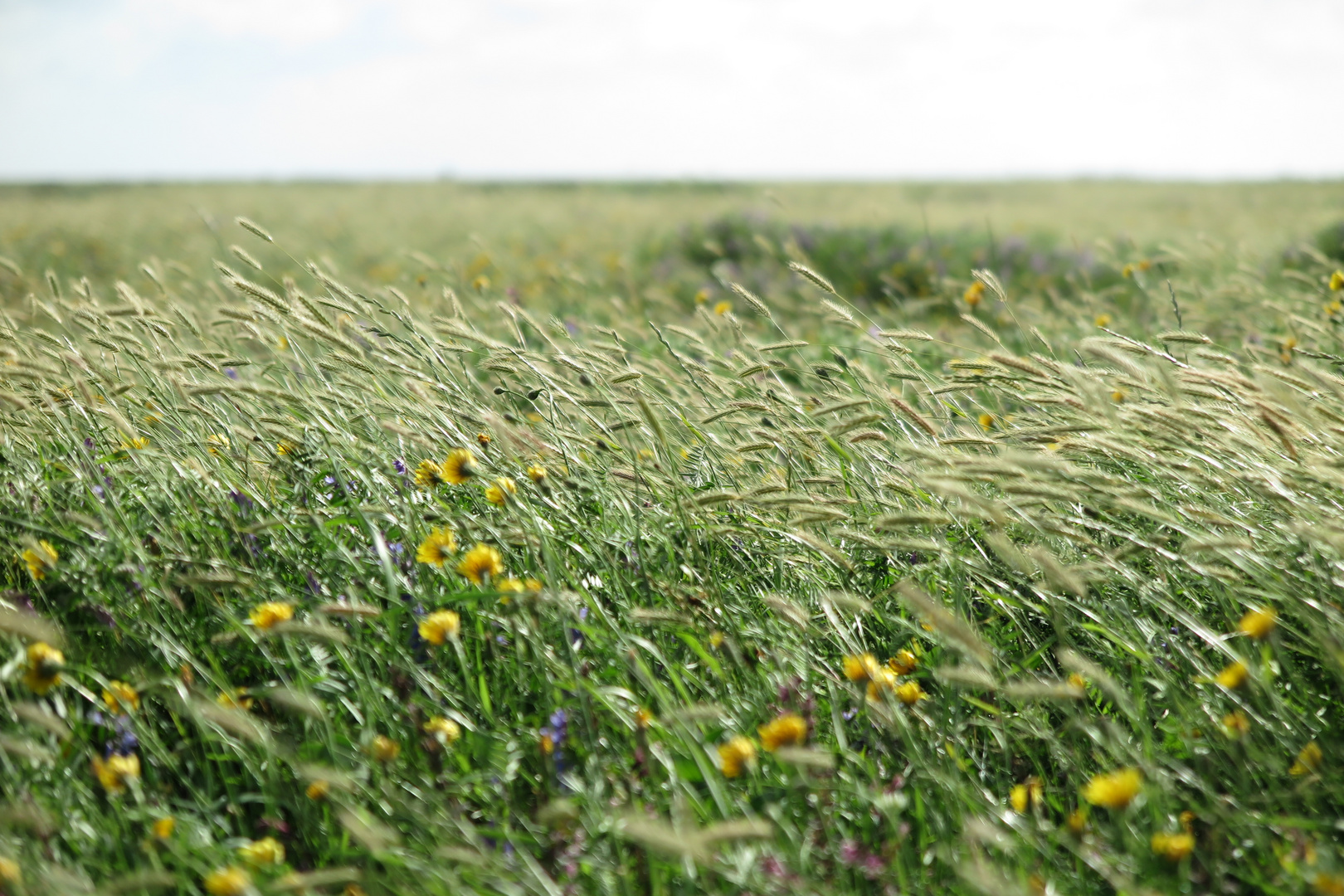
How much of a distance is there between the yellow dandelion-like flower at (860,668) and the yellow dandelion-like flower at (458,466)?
899 mm

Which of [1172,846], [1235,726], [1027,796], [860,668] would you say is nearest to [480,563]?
[860,668]

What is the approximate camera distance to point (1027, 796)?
1670 mm

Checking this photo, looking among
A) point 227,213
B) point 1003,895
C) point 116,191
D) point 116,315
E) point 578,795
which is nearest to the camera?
point 1003,895

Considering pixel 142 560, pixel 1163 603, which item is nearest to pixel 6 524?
pixel 142 560

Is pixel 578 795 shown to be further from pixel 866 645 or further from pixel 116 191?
pixel 116 191

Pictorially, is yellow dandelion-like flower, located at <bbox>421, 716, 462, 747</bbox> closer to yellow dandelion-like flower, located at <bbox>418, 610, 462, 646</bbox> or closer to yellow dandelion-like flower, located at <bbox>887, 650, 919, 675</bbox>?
yellow dandelion-like flower, located at <bbox>418, 610, 462, 646</bbox>

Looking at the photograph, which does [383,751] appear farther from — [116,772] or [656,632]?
[656,632]

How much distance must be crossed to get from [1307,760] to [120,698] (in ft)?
6.66

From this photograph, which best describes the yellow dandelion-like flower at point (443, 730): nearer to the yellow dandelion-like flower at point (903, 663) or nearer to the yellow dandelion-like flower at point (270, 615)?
the yellow dandelion-like flower at point (270, 615)

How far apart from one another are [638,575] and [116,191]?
3132 centimetres

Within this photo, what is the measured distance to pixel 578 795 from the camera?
155 centimetres

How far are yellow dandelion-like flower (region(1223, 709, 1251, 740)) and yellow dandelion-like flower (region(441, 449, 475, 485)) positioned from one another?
1.49 meters

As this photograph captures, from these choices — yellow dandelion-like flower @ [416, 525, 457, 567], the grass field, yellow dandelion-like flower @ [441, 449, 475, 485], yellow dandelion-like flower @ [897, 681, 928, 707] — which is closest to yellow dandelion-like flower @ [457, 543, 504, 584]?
the grass field

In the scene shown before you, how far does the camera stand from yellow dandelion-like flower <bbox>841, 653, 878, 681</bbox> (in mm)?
1612
